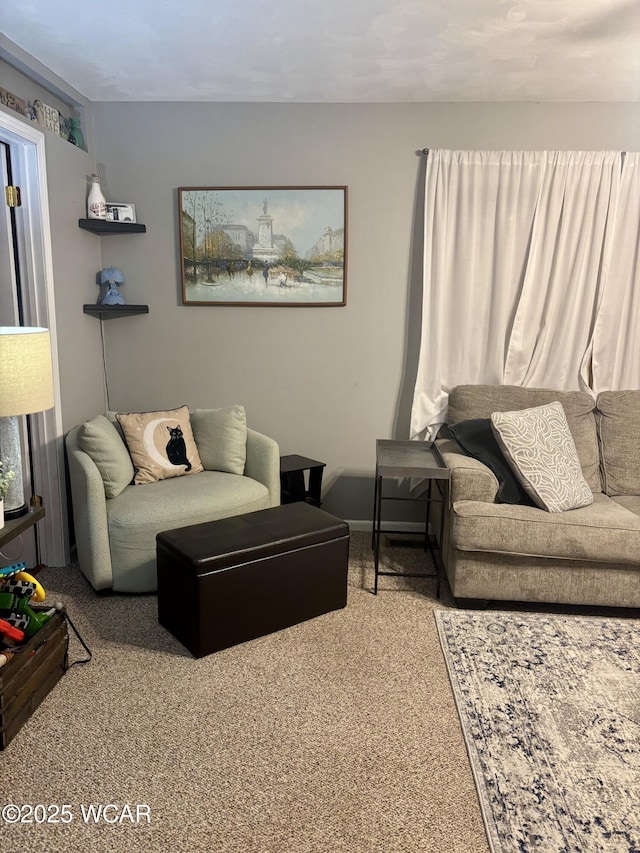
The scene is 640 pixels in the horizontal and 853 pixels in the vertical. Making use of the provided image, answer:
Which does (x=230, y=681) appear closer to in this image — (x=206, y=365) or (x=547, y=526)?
(x=547, y=526)

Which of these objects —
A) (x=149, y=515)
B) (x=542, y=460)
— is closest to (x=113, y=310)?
(x=149, y=515)

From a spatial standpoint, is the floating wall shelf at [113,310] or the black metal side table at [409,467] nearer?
the black metal side table at [409,467]

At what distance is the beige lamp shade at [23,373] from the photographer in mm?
2182

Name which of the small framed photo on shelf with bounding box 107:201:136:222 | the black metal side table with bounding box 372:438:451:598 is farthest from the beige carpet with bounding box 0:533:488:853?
the small framed photo on shelf with bounding box 107:201:136:222

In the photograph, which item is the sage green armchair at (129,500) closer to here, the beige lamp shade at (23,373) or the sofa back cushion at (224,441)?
the sofa back cushion at (224,441)

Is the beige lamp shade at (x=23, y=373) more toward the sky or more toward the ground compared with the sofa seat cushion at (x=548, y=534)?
more toward the sky

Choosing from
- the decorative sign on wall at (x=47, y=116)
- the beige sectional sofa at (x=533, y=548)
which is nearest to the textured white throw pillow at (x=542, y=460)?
the beige sectional sofa at (x=533, y=548)

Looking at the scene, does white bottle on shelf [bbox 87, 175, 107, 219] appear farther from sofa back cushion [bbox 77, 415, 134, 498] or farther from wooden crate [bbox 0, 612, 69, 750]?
wooden crate [bbox 0, 612, 69, 750]

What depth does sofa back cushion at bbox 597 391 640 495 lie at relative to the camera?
3.30 meters

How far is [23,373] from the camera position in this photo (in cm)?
223

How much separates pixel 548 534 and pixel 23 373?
2.22 m

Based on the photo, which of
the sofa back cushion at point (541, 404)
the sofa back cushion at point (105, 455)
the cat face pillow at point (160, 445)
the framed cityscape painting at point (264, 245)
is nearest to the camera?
the sofa back cushion at point (105, 455)

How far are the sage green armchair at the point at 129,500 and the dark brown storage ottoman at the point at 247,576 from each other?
21 centimetres

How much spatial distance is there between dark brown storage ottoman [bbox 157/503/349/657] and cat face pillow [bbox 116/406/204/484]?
1.94ft
